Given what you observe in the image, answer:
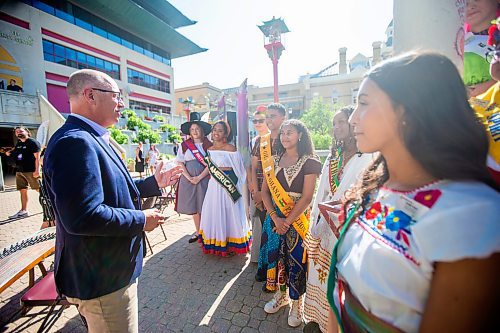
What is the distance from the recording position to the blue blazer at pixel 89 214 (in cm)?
128

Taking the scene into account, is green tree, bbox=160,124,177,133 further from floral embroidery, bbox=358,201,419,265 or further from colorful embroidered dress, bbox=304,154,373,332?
floral embroidery, bbox=358,201,419,265

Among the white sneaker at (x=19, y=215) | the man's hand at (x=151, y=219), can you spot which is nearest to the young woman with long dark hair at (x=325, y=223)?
the man's hand at (x=151, y=219)

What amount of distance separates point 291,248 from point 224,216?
1.60 metres

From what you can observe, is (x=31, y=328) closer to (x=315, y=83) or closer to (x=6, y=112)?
(x=6, y=112)

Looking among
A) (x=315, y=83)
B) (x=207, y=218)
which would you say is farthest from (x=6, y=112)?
(x=315, y=83)

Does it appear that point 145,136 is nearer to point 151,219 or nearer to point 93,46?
point 93,46

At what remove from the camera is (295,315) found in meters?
2.46

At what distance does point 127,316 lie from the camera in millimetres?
1558

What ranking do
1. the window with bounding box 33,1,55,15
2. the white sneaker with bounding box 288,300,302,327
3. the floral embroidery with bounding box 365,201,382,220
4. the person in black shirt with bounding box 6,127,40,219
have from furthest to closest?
the window with bounding box 33,1,55,15, the person in black shirt with bounding box 6,127,40,219, the white sneaker with bounding box 288,300,302,327, the floral embroidery with bounding box 365,201,382,220

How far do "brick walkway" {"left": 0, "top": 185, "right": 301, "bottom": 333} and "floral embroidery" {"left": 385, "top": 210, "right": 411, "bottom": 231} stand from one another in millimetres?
2063

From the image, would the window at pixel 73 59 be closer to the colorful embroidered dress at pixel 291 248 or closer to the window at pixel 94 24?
the window at pixel 94 24

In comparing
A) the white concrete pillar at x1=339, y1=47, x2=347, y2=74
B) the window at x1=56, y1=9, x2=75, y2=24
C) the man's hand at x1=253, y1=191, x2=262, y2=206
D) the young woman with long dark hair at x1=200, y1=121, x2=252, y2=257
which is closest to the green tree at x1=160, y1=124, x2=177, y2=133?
the window at x1=56, y1=9, x2=75, y2=24

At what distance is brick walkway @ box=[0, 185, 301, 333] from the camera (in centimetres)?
247

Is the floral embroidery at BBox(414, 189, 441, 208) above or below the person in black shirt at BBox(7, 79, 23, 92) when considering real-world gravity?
below
